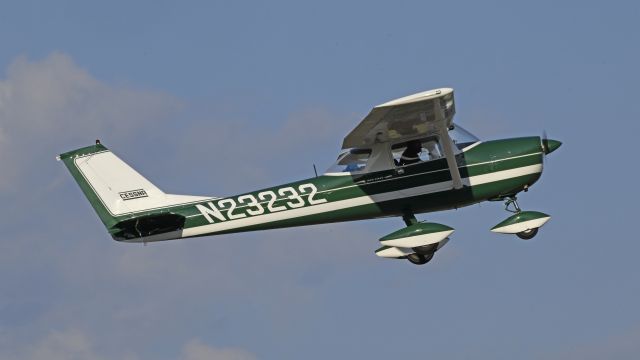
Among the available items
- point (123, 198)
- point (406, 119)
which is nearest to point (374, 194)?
point (406, 119)

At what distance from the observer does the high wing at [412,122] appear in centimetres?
1518

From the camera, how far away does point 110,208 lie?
695 inches

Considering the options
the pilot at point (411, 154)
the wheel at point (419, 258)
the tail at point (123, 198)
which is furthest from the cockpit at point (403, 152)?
the tail at point (123, 198)

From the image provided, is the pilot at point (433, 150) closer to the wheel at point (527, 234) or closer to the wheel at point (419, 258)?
the wheel at point (419, 258)

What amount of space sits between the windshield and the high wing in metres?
0.32

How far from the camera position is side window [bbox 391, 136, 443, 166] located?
667 inches

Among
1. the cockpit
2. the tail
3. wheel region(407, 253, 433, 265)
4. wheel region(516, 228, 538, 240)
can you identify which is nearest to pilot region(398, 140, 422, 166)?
the cockpit

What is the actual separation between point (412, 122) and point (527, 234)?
291 centimetres

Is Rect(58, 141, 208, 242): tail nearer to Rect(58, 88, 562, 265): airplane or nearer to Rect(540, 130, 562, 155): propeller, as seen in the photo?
Rect(58, 88, 562, 265): airplane

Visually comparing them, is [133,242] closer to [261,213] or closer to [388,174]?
[261,213]

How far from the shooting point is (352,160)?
17.4m

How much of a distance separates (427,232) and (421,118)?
1.97m

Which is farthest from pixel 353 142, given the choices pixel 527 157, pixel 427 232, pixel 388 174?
pixel 527 157

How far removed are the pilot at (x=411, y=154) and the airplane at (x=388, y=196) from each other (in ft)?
0.06
